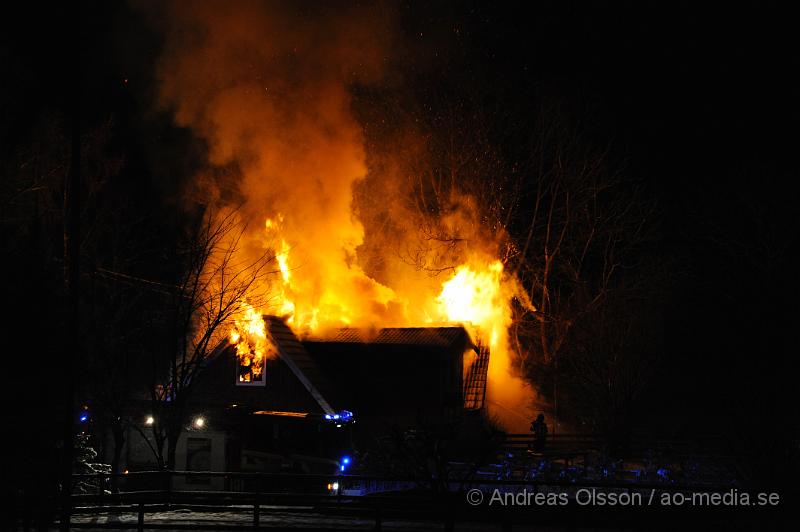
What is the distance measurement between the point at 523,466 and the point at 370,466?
483 cm

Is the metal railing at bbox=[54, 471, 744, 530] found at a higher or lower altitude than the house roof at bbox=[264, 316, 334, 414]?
lower

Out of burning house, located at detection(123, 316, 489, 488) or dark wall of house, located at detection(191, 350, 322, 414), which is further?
dark wall of house, located at detection(191, 350, 322, 414)

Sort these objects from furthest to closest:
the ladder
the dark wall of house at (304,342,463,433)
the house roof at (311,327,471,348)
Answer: the ladder < the house roof at (311,327,471,348) < the dark wall of house at (304,342,463,433)

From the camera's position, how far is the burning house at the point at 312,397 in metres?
27.6

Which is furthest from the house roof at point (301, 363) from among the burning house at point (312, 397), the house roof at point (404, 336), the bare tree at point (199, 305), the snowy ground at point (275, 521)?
the snowy ground at point (275, 521)

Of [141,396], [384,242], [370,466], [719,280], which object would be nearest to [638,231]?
[719,280]

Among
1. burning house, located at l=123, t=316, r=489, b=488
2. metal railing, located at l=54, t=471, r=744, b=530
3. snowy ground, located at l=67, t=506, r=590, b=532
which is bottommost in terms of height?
snowy ground, located at l=67, t=506, r=590, b=532

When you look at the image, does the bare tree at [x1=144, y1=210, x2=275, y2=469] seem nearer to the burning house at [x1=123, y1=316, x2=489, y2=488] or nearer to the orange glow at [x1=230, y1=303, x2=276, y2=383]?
the orange glow at [x1=230, y1=303, x2=276, y2=383]

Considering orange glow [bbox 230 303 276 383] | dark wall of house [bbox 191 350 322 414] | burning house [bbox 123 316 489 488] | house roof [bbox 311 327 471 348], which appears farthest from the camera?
house roof [bbox 311 327 471 348]

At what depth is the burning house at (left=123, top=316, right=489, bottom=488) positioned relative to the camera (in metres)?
27.6

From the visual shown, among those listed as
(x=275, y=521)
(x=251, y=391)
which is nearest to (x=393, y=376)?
(x=251, y=391)

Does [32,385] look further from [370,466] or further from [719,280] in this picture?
[719,280]

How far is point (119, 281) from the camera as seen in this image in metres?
29.7

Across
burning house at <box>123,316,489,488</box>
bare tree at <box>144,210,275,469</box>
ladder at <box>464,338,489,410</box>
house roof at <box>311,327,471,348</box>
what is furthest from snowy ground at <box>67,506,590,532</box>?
ladder at <box>464,338,489,410</box>
